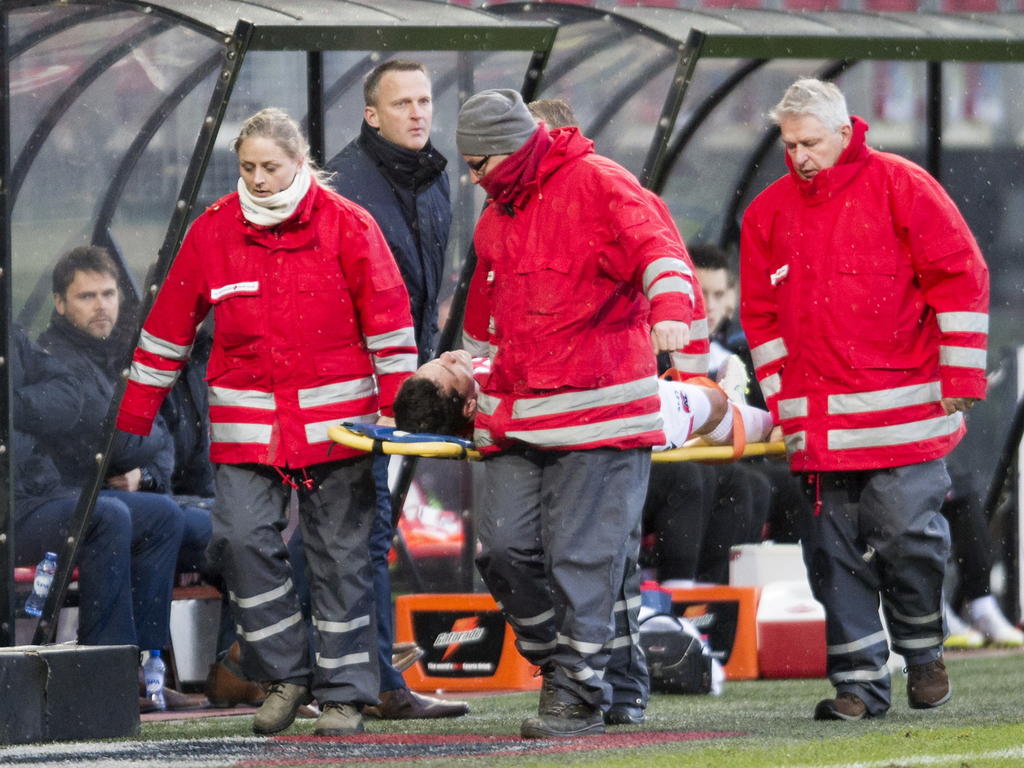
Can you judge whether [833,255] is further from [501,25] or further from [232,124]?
[232,124]

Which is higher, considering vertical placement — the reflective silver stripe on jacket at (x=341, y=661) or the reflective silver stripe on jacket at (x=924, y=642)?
the reflective silver stripe on jacket at (x=341, y=661)

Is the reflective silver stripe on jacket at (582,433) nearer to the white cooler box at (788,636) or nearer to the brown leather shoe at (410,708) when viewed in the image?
the brown leather shoe at (410,708)

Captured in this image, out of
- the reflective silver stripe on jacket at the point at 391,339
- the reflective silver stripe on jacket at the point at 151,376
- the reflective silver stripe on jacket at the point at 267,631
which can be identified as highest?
the reflective silver stripe on jacket at the point at 391,339

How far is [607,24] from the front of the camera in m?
8.98

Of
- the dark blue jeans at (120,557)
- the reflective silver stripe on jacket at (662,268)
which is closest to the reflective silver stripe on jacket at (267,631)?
the dark blue jeans at (120,557)

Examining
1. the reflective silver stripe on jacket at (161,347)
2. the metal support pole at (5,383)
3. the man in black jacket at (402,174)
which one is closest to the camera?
the reflective silver stripe on jacket at (161,347)

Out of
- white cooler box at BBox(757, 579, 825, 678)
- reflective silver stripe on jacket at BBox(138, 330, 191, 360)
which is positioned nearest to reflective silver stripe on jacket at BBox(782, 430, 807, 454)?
reflective silver stripe on jacket at BBox(138, 330, 191, 360)

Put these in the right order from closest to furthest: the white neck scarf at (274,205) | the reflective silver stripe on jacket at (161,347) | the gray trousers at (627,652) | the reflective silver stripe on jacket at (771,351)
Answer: the white neck scarf at (274,205), the reflective silver stripe on jacket at (161,347), the gray trousers at (627,652), the reflective silver stripe on jacket at (771,351)

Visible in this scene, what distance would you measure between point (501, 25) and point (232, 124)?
1.02m

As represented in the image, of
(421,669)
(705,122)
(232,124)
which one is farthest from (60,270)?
(705,122)

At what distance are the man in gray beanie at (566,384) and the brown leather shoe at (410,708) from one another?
2.94 ft

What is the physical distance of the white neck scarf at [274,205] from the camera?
20.2ft

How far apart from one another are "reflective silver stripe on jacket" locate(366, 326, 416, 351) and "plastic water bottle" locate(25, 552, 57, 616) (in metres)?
1.70

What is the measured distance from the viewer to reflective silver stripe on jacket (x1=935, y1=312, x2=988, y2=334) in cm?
636
